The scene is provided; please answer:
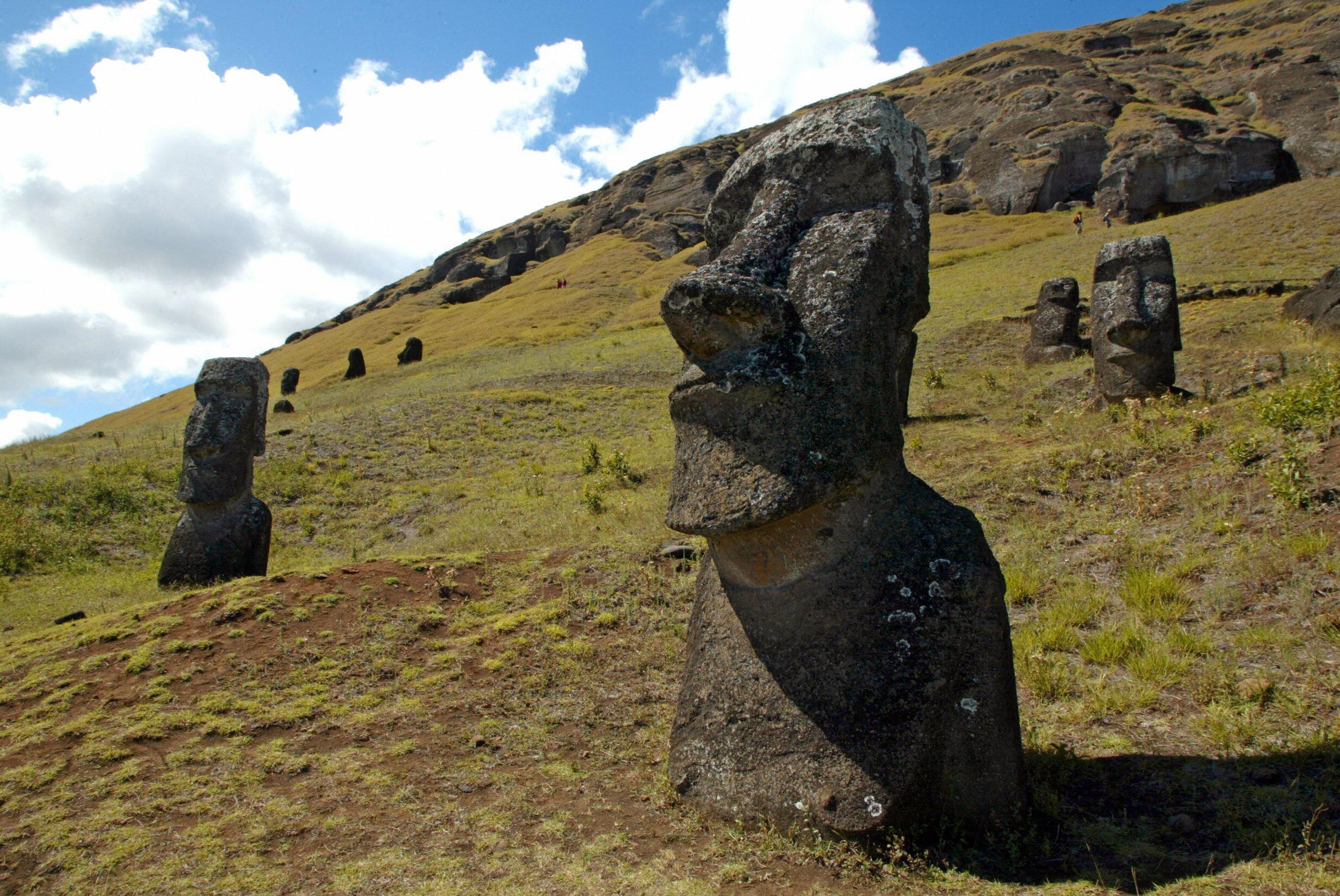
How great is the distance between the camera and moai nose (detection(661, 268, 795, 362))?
130 inches

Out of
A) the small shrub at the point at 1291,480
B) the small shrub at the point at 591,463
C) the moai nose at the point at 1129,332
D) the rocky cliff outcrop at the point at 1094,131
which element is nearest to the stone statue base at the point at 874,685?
the small shrub at the point at 1291,480

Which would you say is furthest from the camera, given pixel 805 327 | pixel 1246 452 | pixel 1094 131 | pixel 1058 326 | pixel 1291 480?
pixel 1094 131

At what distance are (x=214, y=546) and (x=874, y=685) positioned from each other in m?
9.18

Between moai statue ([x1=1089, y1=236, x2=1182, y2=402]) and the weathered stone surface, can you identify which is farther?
the weathered stone surface

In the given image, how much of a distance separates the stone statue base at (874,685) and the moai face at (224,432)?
8588 mm

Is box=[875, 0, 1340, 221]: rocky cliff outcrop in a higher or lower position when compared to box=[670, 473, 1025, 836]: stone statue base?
higher

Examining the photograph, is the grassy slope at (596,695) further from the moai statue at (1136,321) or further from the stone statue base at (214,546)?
the moai statue at (1136,321)

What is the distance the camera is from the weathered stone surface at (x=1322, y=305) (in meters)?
15.8

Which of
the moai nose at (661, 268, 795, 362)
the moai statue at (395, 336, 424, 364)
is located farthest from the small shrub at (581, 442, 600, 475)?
the moai statue at (395, 336, 424, 364)

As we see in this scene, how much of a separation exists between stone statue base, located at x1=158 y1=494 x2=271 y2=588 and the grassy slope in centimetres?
57

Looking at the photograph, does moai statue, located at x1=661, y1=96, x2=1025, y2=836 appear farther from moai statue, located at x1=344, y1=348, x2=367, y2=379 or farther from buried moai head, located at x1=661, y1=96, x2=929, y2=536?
moai statue, located at x1=344, y1=348, x2=367, y2=379

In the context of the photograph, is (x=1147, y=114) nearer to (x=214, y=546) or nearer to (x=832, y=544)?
(x=214, y=546)

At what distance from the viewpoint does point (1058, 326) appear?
20172 millimetres

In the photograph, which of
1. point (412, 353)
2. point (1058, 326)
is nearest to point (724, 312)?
point (1058, 326)
